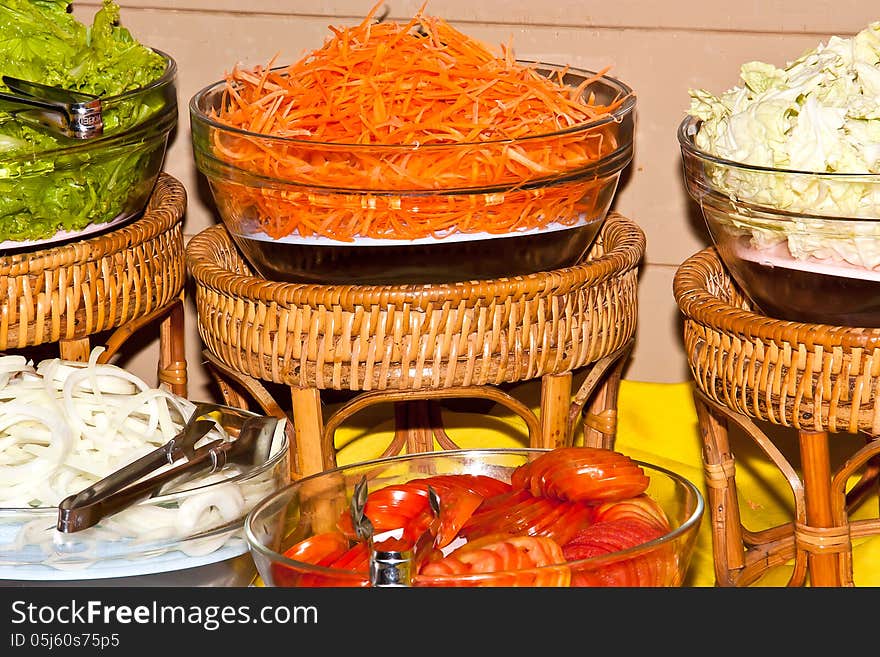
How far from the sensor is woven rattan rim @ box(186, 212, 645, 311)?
1.09 meters

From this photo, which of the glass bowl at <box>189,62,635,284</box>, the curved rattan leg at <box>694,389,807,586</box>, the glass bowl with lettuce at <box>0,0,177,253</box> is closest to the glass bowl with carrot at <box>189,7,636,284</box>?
the glass bowl at <box>189,62,635,284</box>

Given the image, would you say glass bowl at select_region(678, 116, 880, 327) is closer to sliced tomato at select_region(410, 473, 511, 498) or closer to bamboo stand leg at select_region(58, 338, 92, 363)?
sliced tomato at select_region(410, 473, 511, 498)

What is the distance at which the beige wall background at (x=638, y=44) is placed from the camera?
1400 millimetres

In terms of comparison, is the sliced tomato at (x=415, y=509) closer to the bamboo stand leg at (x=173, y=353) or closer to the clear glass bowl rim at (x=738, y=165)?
the clear glass bowl rim at (x=738, y=165)

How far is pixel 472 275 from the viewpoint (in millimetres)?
1135

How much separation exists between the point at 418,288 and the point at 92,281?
0.37 metres

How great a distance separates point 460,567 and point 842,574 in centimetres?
44

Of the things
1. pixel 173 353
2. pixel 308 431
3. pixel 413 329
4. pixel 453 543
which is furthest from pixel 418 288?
pixel 173 353

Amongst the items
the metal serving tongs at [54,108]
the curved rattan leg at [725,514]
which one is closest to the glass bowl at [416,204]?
the metal serving tongs at [54,108]

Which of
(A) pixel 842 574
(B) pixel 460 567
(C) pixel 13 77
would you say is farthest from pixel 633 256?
(C) pixel 13 77

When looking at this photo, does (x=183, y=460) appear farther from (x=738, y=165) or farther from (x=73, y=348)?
(x=738, y=165)

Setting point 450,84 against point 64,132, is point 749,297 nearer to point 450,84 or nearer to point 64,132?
point 450,84

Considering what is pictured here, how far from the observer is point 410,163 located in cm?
108

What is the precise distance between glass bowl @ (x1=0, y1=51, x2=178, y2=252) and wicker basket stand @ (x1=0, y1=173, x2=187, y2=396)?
0.07 feet
